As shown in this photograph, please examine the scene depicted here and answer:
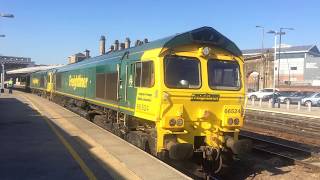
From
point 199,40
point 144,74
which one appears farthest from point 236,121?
point 144,74

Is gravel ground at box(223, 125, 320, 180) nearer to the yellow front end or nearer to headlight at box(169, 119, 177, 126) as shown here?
the yellow front end

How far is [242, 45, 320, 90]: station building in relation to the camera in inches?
2633

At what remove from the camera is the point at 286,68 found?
94.8 m

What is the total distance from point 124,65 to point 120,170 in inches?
180

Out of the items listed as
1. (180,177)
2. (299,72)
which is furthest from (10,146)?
(299,72)

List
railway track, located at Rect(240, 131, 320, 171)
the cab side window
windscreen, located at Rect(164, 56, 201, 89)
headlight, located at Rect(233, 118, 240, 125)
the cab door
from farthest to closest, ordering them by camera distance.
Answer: railway track, located at Rect(240, 131, 320, 171)
the cab door
headlight, located at Rect(233, 118, 240, 125)
the cab side window
windscreen, located at Rect(164, 56, 201, 89)

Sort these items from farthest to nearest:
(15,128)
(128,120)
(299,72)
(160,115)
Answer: (299,72) → (15,128) → (128,120) → (160,115)

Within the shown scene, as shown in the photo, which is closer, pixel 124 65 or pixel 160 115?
pixel 160 115

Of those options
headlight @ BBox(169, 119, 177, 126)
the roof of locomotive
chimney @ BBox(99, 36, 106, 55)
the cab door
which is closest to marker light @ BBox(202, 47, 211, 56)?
the roof of locomotive

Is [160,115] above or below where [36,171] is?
above

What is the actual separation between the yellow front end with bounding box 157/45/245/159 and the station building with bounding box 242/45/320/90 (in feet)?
129

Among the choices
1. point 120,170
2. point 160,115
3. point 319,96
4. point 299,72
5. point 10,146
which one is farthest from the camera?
point 299,72

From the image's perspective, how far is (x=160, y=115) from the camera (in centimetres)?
1009

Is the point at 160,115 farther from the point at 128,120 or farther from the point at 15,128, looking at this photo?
the point at 15,128
